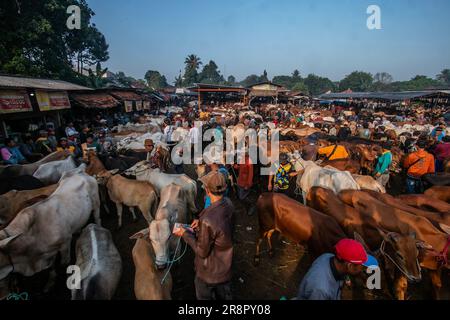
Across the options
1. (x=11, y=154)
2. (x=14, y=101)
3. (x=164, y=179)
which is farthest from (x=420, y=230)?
(x=14, y=101)

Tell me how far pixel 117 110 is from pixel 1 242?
707 inches

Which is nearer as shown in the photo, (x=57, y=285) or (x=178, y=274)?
(x=57, y=285)

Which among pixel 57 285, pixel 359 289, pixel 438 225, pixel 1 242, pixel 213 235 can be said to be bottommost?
pixel 359 289

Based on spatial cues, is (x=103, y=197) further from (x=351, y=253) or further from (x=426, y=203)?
(x=426, y=203)

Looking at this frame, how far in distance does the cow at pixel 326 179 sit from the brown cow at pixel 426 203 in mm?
999

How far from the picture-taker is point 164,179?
5941mm

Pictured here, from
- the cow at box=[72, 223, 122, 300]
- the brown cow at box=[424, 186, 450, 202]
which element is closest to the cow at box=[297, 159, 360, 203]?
the brown cow at box=[424, 186, 450, 202]

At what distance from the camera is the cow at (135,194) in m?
5.27

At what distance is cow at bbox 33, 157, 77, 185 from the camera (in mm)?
6086

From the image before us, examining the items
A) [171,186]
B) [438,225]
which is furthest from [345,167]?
[171,186]

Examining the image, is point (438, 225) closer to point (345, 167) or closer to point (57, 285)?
point (345, 167)

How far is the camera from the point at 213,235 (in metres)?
2.42

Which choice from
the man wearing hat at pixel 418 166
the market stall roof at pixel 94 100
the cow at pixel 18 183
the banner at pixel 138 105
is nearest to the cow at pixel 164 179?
the cow at pixel 18 183
